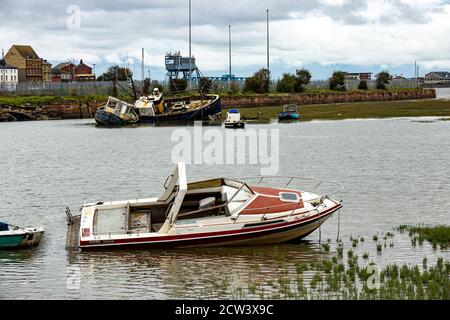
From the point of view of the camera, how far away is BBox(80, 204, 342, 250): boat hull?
2738 cm

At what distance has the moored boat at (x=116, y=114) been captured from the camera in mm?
113500

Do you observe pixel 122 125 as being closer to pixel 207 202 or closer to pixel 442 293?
pixel 207 202

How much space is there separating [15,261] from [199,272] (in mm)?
5721

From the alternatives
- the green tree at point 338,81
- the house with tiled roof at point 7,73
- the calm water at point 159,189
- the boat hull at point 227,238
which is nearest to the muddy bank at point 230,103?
the green tree at point 338,81

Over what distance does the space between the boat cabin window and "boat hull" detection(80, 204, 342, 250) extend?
2.34 ft

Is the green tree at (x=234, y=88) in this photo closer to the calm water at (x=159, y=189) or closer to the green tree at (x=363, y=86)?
the green tree at (x=363, y=86)

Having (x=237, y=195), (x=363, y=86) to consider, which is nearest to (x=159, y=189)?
(x=237, y=195)

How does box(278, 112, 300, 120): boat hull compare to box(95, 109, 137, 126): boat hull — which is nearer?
box(278, 112, 300, 120): boat hull

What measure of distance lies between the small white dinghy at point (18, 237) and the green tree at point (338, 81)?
529ft

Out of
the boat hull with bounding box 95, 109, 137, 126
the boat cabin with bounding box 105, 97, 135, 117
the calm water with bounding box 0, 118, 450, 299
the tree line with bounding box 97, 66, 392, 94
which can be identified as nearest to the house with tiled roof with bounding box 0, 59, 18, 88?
the tree line with bounding box 97, 66, 392, 94

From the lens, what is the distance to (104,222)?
28.5 metres

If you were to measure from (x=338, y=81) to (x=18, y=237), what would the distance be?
162 meters

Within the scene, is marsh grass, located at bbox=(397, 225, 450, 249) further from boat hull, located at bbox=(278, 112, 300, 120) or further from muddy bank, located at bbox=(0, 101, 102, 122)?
muddy bank, located at bbox=(0, 101, 102, 122)
